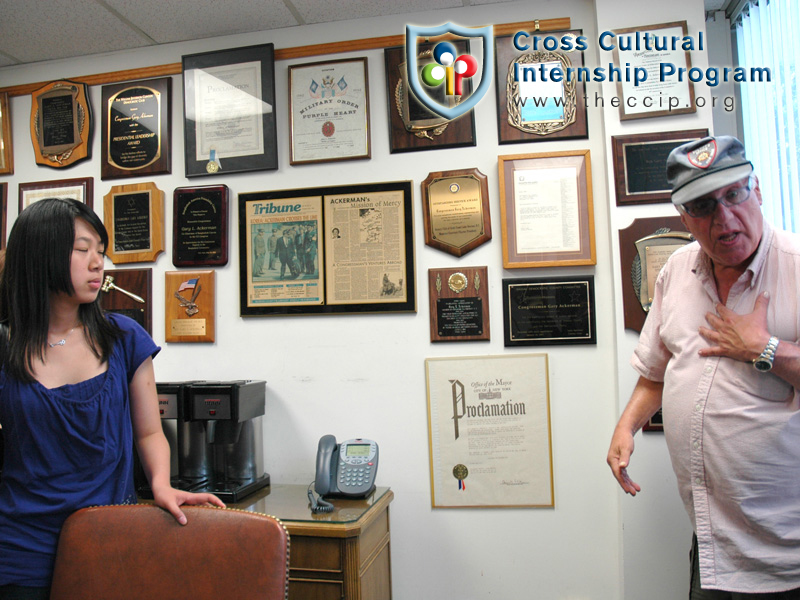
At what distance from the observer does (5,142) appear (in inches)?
118

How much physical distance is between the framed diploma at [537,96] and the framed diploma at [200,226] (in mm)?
1378

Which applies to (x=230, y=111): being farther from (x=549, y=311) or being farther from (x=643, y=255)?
(x=643, y=255)

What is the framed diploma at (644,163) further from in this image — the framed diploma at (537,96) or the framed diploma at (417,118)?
the framed diploma at (417,118)

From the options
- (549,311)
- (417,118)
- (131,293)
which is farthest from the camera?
(131,293)

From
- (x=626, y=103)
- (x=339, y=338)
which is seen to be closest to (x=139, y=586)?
(x=339, y=338)

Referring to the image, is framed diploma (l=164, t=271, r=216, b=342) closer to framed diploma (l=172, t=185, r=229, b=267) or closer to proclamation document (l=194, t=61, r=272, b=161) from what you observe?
framed diploma (l=172, t=185, r=229, b=267)

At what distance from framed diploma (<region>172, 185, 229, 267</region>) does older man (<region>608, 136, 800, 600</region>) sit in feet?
6.56

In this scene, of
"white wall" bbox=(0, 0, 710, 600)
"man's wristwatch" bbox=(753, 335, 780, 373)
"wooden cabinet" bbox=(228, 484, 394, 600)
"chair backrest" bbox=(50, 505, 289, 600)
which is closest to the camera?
"chair backrest" bbox=(50, 505, 289, 600)

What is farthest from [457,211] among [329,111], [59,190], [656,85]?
[59,190]

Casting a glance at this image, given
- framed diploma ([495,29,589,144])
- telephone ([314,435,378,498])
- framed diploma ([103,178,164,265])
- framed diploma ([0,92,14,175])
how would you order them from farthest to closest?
framed diploma ([0,92,14,175])
framed diploma ([103,178,164,265])
framed diploma ([495,29,589,144])
telephone ([314,435,378,498])

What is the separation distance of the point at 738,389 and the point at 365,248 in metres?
1.63

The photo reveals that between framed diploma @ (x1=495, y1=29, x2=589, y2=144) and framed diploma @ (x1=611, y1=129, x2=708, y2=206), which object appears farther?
framed diploma @ (x1=495, y1=29, x2=589, y2=144)

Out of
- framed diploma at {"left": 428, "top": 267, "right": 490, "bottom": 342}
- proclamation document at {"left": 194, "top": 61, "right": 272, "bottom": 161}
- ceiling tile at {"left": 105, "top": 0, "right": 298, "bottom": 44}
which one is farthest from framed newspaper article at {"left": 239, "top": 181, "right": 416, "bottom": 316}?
ceiling tile at {"left": 105, "top": 0, "right": 298, "bottom": 44}

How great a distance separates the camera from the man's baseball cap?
1378 mm
